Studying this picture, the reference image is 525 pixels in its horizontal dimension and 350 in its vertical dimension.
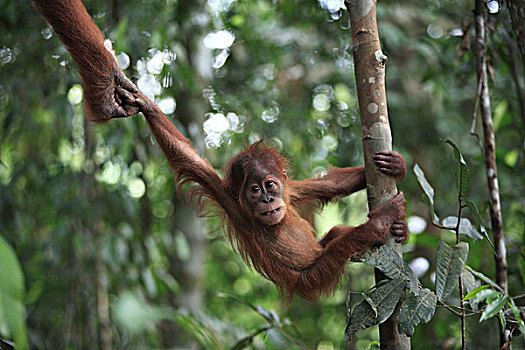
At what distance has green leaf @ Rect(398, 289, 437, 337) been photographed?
1785 mm

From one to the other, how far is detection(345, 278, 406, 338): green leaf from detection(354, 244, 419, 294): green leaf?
26 millimetres

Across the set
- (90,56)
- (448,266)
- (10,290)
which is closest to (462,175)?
(448,266)

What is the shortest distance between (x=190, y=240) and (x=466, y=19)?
350cm

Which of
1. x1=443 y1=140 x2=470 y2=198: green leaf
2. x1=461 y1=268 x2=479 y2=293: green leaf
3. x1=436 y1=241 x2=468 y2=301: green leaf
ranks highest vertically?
x1=443 y1=140 x2=470 y2=198: green leaf

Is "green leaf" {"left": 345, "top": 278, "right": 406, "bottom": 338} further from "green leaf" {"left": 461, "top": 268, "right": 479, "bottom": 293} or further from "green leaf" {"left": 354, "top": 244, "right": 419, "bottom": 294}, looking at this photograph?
"green leaf" {"left": 461, "top": 268, "right": 479, "bottom": 293}

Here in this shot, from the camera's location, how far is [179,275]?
5.45 metres

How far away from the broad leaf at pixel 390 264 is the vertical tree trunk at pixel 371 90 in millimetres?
210

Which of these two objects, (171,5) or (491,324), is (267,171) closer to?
(491,324)

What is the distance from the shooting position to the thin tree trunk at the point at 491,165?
2.41 meters

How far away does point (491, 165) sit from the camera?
262cm

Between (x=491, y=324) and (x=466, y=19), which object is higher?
(x=466, y=19)

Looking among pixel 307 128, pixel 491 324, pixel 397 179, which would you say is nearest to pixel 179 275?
pixel 307 128

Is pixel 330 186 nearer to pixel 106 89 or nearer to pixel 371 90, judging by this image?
pixel 371 90

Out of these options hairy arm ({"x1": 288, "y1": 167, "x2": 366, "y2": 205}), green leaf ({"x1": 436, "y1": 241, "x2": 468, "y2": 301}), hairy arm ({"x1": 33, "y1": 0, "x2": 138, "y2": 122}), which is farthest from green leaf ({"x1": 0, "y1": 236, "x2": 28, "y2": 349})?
hairy arm ({"x1": 288, "y1": 167, "x2": 366, "y2": 205})
